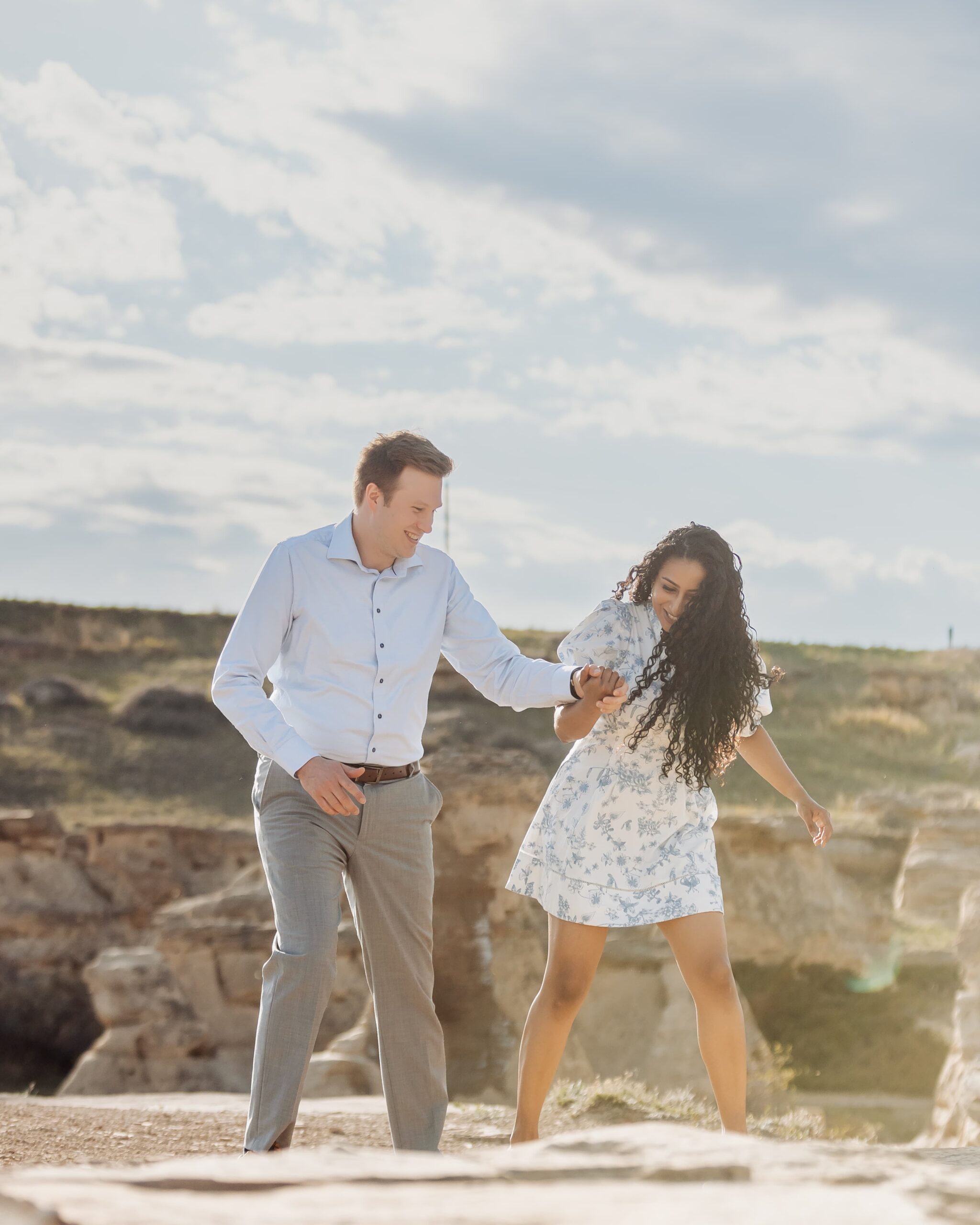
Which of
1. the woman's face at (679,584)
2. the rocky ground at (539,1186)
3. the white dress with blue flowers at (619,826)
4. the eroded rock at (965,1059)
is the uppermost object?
the woman's face at (679,584)

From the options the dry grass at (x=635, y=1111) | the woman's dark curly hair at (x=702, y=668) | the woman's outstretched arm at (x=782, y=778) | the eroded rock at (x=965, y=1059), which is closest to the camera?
the woman's dark curly hair at (x=702, y=668)

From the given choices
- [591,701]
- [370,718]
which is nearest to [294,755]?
[370,718]

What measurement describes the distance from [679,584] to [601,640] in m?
0.31

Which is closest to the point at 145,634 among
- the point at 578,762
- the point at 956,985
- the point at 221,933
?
the point at 221,933

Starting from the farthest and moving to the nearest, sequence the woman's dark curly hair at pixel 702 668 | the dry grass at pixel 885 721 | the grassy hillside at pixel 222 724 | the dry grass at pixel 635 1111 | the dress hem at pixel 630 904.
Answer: the dry grass at pixel 885 721, the grassy hillside at pixel 222 724, the dry grass at pixel 635 1111, the woman's dark curly hair at pixel 702 668, the dress hem at pixel 630 904

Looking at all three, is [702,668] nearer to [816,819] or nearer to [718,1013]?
[816,819]

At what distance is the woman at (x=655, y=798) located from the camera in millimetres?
4059

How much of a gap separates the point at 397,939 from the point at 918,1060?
9.43m

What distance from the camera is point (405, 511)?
4031mm

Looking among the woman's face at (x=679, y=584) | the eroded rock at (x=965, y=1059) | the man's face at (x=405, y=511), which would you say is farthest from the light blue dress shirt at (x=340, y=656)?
the eroded rock at (x=965, y=1059)

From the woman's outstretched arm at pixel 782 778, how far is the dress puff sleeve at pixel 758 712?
0.07 feet

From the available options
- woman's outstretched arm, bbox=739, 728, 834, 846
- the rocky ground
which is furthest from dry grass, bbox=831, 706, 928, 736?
the rocky ground

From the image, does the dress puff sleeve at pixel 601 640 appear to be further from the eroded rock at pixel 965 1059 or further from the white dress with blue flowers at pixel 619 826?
the eroded rock at pixel 965 1059

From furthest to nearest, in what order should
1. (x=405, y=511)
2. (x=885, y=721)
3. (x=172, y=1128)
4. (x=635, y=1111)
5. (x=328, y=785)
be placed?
(x=885, y=721) < (x=635, y=1111) < (x=172, y=1128) < (x=405, y=511) < (x=328, y=785)
